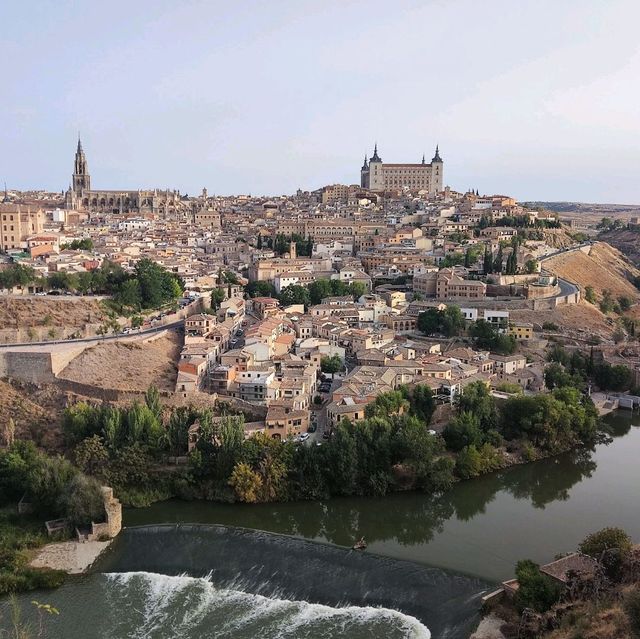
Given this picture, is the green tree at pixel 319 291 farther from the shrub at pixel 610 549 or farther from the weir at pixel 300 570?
the shrub at pixel 610 549

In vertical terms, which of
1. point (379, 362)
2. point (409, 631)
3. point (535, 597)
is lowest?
point (409, 631)

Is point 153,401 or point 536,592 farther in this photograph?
point 153,401

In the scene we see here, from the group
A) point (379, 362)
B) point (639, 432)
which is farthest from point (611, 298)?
point (379, 362)

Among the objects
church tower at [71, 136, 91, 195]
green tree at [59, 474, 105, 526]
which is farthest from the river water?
church tower at [71, 136, 91, 195]

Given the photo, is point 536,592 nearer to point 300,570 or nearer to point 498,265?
point 300,570

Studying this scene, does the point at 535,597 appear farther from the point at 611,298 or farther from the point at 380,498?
the point at 611,298

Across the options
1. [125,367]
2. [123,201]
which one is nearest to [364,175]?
[123,201]

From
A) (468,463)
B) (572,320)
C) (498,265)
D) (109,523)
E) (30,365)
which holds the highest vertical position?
(498,265)
